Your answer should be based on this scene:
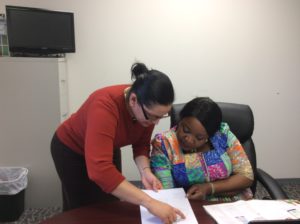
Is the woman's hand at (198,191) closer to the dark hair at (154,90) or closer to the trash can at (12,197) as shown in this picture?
the dark hair at (154,90)

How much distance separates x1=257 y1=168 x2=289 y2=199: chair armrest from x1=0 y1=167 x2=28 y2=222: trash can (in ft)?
6.00

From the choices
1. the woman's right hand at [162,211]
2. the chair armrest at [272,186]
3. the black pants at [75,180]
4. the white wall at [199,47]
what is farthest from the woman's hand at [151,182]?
the white wall at [199,47]

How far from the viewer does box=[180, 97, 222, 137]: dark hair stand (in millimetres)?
1351

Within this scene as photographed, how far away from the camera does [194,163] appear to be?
54.2 inches

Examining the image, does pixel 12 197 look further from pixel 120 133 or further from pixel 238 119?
pixel 238 119

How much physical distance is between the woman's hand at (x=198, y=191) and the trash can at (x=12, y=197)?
5.35 feet

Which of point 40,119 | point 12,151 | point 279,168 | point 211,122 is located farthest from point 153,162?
point 279,168

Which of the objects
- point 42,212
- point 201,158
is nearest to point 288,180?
point 201,158

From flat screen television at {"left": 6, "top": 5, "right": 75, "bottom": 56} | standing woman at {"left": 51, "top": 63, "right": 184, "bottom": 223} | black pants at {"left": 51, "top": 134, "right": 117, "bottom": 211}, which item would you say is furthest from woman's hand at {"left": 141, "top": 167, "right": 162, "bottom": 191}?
flat screen television at {"left": 6, "top": 5, "right": 75, "bottom": 56}

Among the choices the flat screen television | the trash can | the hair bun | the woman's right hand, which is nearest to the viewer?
the woman's right hand

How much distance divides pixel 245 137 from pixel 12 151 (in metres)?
1.91

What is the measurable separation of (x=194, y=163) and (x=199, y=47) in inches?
68.6

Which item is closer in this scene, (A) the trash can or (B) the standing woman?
(B) the standing woman

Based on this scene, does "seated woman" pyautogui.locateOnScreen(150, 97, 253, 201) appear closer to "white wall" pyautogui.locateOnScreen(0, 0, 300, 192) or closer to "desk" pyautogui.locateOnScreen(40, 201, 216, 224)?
"desk" pyautogui.locateOnScreen(40, 201, 216, 224)
